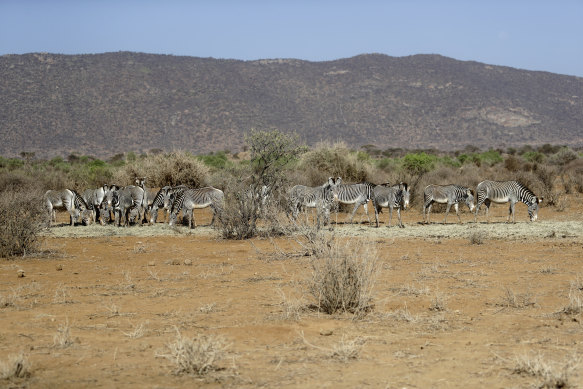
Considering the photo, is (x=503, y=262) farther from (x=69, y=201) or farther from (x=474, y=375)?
(x=69, y=201)

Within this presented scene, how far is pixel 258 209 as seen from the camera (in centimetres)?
1784

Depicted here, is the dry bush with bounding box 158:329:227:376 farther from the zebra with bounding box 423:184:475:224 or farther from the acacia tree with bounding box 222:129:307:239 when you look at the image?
the zebra with bounding box 423:184:475:224

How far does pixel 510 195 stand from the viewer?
2150 centimetres

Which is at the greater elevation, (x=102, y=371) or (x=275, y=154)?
(x=275, y=154)

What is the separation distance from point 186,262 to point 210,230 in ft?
23.5

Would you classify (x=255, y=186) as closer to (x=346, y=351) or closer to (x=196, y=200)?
(x=196, y=200)

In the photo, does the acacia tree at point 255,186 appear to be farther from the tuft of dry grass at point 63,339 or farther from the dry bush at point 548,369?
the dry bush at point 548,369

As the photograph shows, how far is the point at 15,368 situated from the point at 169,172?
2509 cm

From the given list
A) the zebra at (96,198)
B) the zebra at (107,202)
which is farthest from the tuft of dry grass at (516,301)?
the zebra at (96,198)

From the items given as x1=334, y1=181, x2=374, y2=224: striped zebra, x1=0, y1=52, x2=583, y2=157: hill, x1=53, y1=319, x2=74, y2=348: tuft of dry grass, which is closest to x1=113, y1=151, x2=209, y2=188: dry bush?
x1=334, y1=181, x2=374, y2=224: striped zebra

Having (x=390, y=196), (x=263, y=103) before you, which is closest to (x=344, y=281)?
(x=390, y=196)

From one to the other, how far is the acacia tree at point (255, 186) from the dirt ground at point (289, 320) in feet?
9.52

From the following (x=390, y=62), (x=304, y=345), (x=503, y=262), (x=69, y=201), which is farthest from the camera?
(x=390, y=62)

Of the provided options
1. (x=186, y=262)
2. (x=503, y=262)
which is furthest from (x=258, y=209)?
(x=503, y=262)
